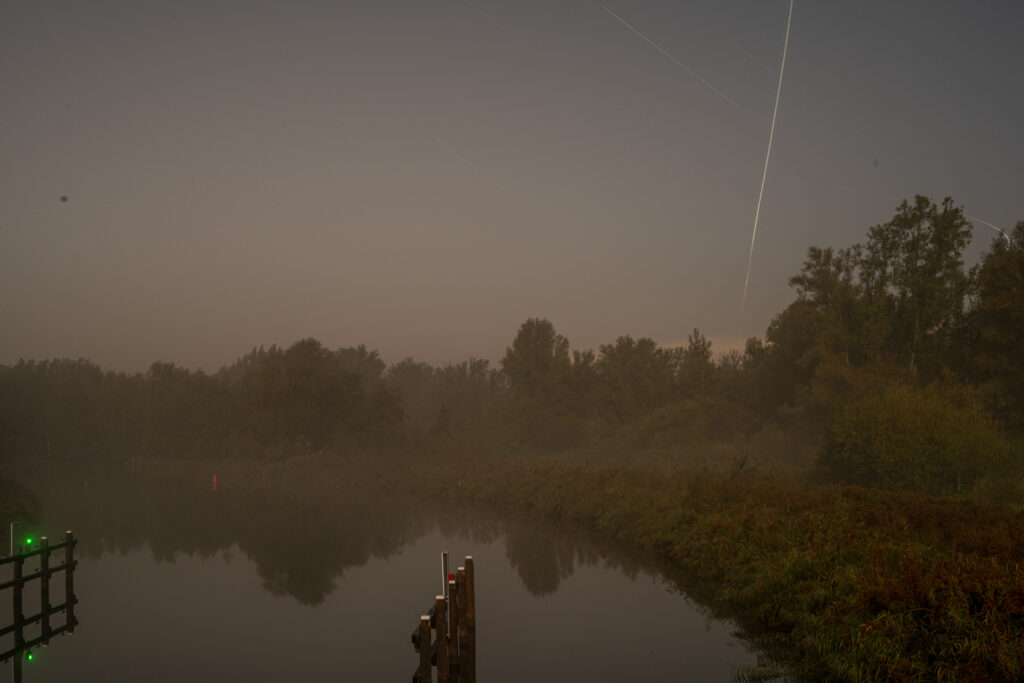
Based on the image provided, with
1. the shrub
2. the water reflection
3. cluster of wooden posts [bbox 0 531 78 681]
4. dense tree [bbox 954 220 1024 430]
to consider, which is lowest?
the water reflection

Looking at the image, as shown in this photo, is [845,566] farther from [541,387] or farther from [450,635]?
[541,387]

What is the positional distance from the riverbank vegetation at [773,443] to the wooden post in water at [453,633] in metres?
7.23

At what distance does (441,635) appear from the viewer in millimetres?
12688

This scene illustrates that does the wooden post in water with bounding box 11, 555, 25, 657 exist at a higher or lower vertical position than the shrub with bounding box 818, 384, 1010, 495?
lower

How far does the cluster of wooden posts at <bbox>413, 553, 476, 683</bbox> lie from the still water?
2.04 m

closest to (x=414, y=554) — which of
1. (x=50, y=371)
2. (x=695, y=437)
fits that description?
(x=695, y=437)

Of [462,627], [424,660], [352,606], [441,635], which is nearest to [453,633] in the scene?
[462,627]

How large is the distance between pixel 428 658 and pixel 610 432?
66.6m

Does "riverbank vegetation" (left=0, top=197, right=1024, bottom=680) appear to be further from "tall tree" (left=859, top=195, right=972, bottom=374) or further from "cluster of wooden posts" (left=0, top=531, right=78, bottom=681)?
"cluster of wooden posts" (left=0, top=531, right=78, bottom=681)

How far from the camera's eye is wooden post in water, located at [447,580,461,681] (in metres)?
13.6

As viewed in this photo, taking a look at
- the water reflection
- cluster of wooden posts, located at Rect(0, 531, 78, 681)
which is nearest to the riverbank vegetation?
the water reflection

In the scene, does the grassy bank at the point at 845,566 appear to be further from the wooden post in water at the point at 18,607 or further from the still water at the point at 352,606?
the wooden post in water at the point at 18,607

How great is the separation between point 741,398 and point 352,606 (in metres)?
55.9

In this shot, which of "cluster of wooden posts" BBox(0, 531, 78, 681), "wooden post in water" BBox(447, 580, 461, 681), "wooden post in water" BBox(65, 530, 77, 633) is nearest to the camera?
"wooden post in water" BBox(447, 580, 461, 681)
